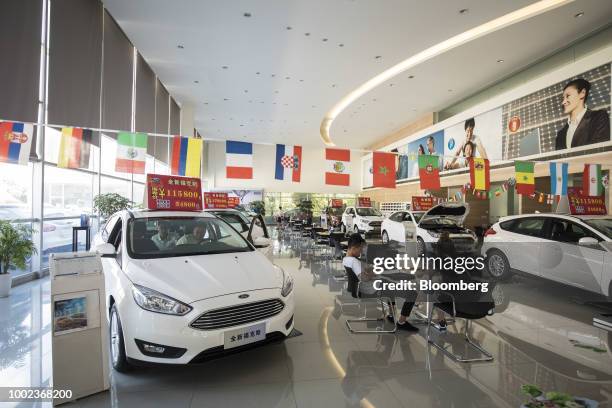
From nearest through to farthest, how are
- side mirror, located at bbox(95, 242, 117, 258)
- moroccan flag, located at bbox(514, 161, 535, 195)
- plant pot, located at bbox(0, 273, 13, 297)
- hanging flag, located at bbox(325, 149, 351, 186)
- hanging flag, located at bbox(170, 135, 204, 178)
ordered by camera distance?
1. side mirror, located at bbox(95, 242, 117, 258)
2. plant pot, located at bbox(0, 273, 13, 297)
3. hanging flag, located at bbox(170, 135, 204, 178)
4. hanging flag, located at bbox(325, 149, 351, 186)
5. moroccan flag, located at bbox(514, 161, 535, 195)

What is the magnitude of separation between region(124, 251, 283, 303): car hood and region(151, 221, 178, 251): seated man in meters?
0.35

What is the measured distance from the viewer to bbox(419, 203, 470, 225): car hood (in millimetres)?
8281

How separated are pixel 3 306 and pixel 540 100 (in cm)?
1344

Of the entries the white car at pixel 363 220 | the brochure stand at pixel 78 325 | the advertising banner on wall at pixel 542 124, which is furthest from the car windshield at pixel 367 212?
the brochure stand at pixel 78 325

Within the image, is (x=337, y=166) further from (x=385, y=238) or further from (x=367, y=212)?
(x=367, y=212)

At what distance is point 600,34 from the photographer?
8.41 metres

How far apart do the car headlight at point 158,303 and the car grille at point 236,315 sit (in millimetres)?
140

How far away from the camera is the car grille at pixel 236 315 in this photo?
7.52 ft

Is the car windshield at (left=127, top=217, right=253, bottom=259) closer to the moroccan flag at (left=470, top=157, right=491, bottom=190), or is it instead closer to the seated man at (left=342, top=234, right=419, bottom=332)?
the seated man at (left=342, top=234, right=419, bottom=332)

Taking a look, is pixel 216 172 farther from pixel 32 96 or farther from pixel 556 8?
pixel 556 8

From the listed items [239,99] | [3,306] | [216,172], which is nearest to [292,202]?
[216,172]

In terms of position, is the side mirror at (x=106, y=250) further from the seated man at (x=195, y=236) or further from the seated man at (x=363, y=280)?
the seated man at (x=363, y=280)

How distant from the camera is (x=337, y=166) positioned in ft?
24.5

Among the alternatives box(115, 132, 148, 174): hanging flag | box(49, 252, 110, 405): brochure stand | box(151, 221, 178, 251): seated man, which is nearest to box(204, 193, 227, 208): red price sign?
box(115, 132, 148, 174): hanging flag
